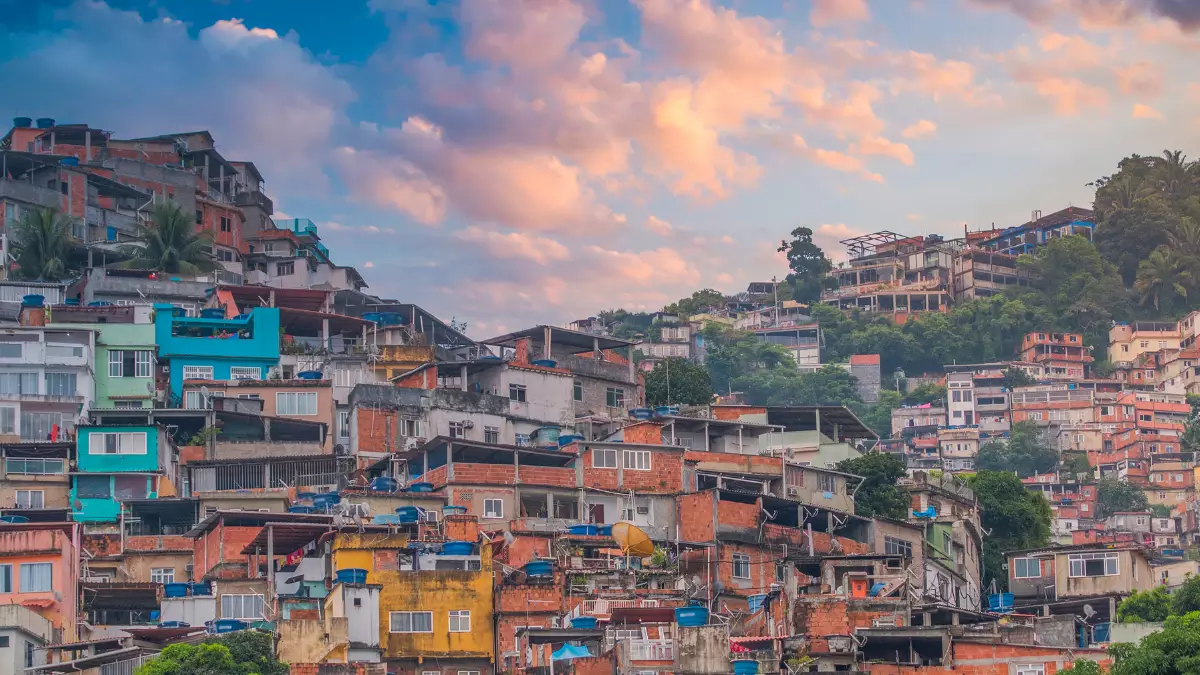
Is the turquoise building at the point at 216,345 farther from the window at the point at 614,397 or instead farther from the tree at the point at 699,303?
the tree at the point at 699,303

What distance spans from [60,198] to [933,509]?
133ft

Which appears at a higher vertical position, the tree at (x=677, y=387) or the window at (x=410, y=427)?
the tree at (x=677, y=387)

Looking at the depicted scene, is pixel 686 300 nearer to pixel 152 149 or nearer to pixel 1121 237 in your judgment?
pixel 1121 237

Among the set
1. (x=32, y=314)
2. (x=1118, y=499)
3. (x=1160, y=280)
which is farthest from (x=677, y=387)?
(x=1160, y=280)

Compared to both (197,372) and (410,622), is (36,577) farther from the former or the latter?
(197,372)

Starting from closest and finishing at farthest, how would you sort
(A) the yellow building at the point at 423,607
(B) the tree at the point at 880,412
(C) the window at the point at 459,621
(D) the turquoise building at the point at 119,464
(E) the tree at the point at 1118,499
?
(A) the yellow building at the point at 423,607
(C) the window at the point at 459,621
(D) the turquoise building at the point at 119,464
(E) the tree at the point at 1118,499
(B) the tree at the point at 880,412

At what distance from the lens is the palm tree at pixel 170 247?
2763 inches

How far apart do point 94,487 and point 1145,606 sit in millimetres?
28822

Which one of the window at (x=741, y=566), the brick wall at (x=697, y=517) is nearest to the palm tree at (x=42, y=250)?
the brick wall at (x=697, y=517)

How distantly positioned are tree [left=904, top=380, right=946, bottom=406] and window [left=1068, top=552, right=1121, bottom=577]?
227 ft

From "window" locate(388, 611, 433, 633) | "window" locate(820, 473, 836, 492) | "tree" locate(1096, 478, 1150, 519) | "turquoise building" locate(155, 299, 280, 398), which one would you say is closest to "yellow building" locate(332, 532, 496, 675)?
"window" locate(388, 611, 433, 633)

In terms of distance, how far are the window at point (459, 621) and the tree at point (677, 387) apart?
27.1m

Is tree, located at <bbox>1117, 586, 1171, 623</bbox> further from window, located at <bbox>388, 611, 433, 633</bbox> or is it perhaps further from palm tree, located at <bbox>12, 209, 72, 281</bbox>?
palm tree, located at <bbox>12, 209, 72, 281</bbox>

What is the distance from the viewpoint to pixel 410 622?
3916cm
